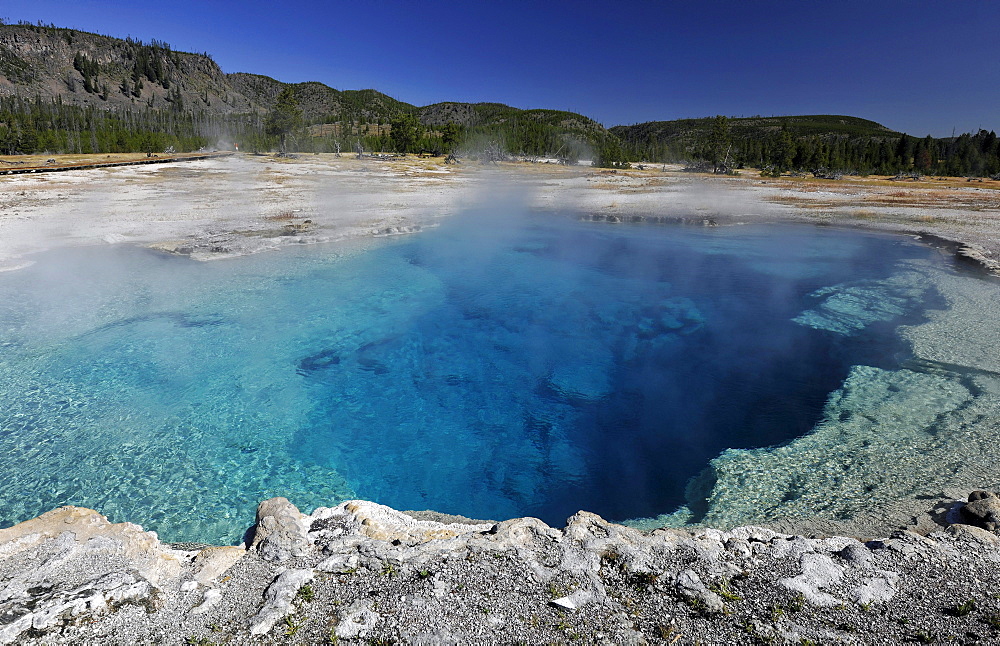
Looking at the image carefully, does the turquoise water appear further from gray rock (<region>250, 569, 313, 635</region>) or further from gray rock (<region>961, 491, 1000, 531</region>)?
gray rock (<region>961, 491, 1000, 531</region>)

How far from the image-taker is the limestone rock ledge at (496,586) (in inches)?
99.7

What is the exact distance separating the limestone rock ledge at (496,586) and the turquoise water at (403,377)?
1.26m

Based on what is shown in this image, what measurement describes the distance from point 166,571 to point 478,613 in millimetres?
1898

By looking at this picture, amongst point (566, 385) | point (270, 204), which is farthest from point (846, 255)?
point (270, 204)

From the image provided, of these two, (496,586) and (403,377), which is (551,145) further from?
(496,586)

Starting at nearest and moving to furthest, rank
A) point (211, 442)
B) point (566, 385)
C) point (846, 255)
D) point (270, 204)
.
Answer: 1. point (211, 442)
2. point (566, 385)
3. point (846, 255)
4. point (270, 204)

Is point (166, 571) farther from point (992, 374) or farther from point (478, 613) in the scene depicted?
point (992, 374)

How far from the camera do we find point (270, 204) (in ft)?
63.5

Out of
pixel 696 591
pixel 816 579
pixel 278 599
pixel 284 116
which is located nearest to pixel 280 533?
pixel 278 599

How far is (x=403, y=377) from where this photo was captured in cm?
730

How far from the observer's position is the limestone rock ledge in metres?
2.53

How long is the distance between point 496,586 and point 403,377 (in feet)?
15.6

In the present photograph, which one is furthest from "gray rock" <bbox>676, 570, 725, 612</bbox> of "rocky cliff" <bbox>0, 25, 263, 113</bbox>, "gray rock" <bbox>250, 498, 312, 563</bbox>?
"rocky cliff" <bbox>0, 25, 263, 113</bbox>

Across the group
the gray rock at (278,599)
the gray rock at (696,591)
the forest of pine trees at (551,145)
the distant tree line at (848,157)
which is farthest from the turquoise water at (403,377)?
the forest of pine trees at (551,145)
